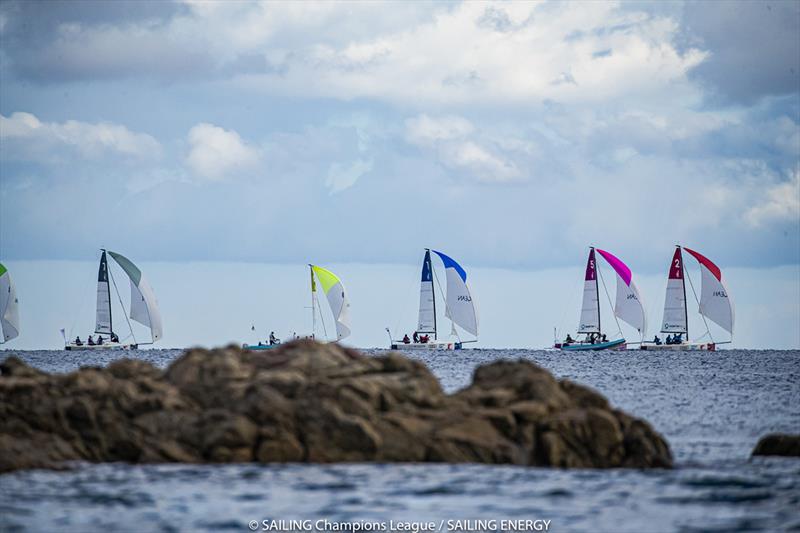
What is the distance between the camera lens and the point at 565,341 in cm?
12825

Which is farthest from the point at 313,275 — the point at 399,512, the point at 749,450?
the point at 399,512

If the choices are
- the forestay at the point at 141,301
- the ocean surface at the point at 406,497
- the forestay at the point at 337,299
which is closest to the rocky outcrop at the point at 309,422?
the ocean surface at the point at 406,497

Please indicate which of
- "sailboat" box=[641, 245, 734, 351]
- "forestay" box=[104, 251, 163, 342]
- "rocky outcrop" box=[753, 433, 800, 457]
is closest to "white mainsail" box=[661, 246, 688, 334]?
"sailboat" box=[641, 245, 734, 351]

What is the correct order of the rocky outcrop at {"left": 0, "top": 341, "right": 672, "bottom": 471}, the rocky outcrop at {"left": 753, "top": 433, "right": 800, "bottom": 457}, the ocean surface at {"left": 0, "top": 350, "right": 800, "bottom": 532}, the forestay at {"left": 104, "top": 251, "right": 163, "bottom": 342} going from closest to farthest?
the ocean surface at {"left": 0, "top": 350, "right": 800, "bottom": 532} → the rocky outcrop at {"left": 0, "top": 341, "right": 672, "bottom": 471} → the rocky outcrop at {"left": 753, "top": 433, "right": 800, "bottom": 457} → the forestay at {"left": 104, "top": 251, "right": 163, "bottom": 342}

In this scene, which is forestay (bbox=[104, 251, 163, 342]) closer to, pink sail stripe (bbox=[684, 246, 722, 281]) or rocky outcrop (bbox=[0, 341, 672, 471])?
pink sail stripe (bbox=[684, 246, 722, 281])

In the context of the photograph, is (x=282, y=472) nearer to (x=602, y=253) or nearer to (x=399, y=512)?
(x=399, y=512)

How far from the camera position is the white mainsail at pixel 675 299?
120 metres

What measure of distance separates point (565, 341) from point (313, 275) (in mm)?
26504

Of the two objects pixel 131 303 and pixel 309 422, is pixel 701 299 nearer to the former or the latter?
pixel 131 303

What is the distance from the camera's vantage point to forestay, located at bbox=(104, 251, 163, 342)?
112 metres

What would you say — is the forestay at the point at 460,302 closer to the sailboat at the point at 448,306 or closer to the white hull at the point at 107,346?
the sailboat at the point at 448,306

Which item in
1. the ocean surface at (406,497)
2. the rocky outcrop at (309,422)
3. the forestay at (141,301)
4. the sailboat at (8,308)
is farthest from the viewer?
the sailboat at (8,308)

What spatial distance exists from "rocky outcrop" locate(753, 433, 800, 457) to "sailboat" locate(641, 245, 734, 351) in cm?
9241

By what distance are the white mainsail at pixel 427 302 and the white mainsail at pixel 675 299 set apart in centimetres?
2203
